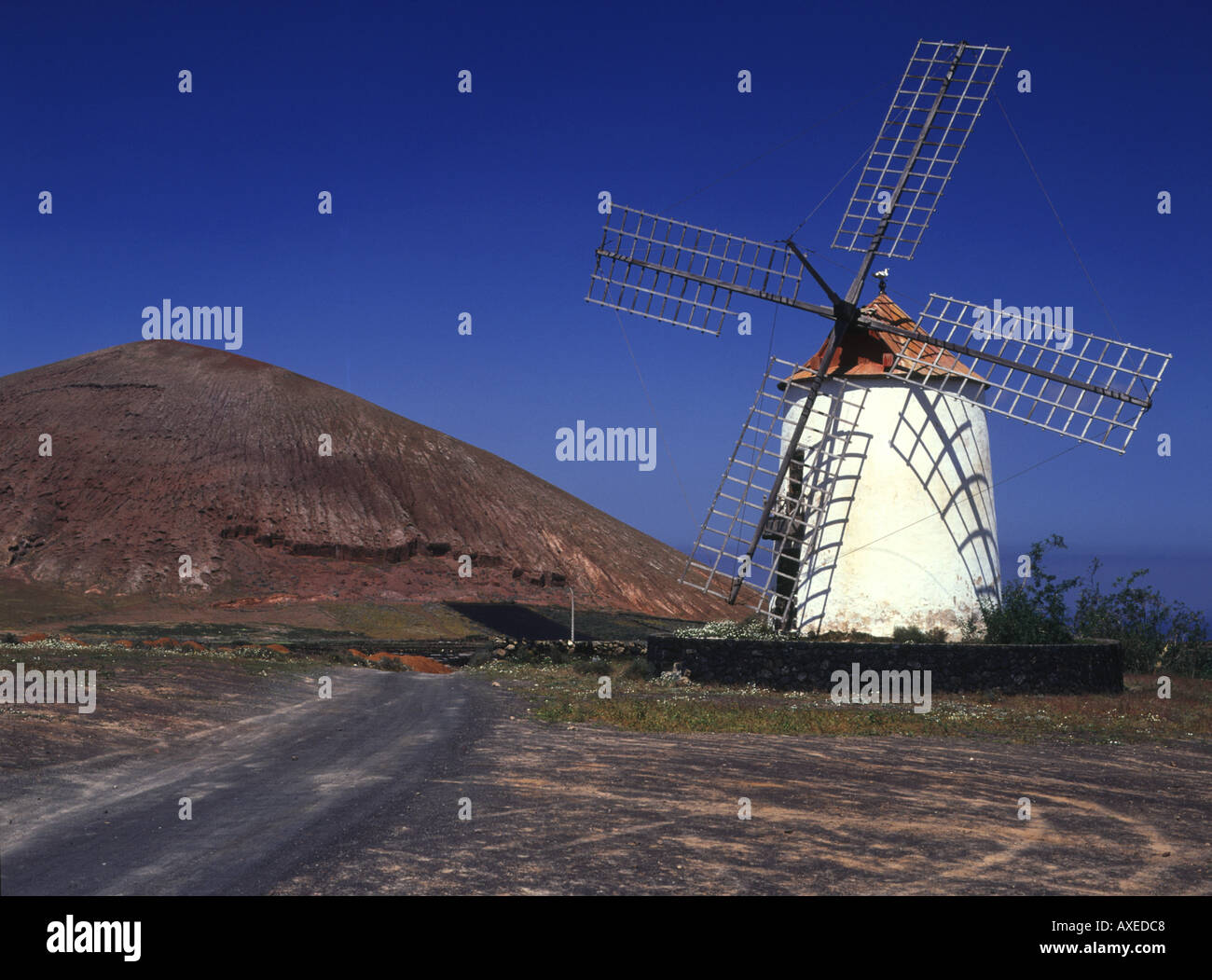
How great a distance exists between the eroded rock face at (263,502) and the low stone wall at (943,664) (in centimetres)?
4886

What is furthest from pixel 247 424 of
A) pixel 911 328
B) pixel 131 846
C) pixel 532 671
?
pixel 131 846

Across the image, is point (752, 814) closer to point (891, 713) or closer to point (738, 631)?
point (891, 713)

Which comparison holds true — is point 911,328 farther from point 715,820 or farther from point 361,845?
point 361,845

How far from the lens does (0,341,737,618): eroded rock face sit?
7012cm

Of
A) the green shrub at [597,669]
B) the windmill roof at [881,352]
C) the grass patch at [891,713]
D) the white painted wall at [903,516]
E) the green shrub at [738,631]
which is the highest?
the windmill roof at [881,352]

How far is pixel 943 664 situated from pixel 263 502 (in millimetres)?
63392

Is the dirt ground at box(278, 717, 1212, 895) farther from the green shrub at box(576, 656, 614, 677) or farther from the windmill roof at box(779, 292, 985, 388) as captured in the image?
the green shrub at box(576, 656, 614, 677)

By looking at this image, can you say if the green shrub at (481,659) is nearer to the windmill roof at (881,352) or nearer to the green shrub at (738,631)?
the green shrub at (738,631)

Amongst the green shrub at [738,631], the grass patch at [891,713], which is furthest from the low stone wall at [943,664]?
the green shrub at [738,631]

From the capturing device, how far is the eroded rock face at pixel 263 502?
7012 centimetres

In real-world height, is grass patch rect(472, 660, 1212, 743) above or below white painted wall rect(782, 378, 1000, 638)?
below

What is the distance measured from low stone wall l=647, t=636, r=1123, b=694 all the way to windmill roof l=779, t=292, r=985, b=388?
7.22 meters

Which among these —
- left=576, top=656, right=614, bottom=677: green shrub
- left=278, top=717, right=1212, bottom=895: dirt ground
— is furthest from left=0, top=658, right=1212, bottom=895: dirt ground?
left=576, top=656, right=614, bottom=677: green shrub
